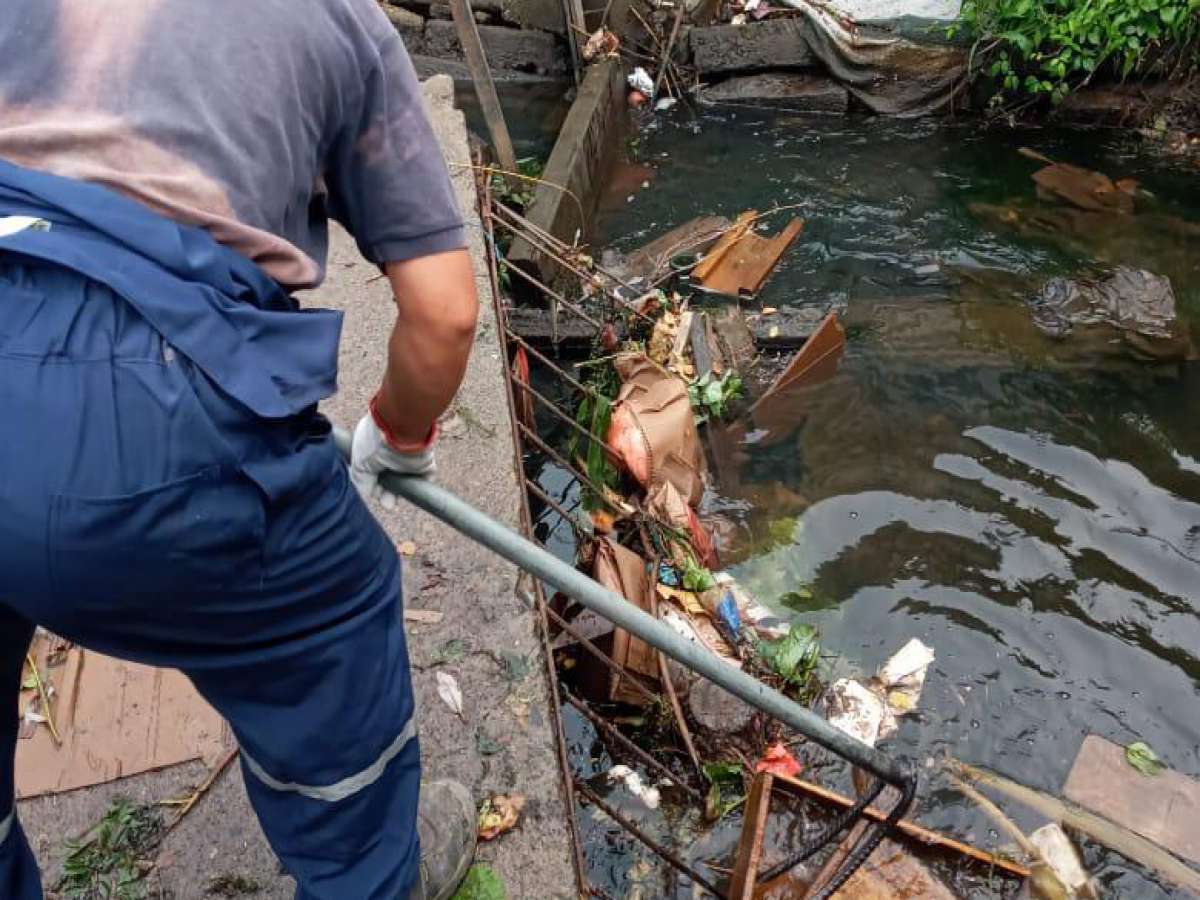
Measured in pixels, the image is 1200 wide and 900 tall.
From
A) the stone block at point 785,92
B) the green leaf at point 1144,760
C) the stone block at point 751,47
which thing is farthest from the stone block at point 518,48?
the green leaf at point 1144,760

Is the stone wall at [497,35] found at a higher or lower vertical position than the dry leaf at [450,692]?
lower

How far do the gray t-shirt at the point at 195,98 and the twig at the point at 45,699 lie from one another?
1.77 m

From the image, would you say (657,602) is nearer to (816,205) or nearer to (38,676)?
(38,676)

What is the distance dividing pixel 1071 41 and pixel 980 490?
4584 millimetres

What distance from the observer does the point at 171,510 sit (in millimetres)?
1189

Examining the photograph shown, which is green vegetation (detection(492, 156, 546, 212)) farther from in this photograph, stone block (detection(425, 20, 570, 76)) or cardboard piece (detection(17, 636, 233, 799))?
cardboard piece (detection(17, 636, 233, 799))

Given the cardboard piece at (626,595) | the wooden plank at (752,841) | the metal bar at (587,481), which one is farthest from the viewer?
the metal bar at (587,481)

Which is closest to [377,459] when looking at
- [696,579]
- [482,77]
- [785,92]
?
[696,579]

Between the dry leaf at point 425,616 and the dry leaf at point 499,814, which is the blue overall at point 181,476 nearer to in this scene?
the dry leaf at point 499,814

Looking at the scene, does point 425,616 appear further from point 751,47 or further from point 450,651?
point 751,47

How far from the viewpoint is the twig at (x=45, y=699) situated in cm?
248

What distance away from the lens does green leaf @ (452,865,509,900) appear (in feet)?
7.11

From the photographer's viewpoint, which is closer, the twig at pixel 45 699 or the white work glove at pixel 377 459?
the white work glove at pixel 377 459

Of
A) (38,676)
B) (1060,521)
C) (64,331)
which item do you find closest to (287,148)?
(64,331)
